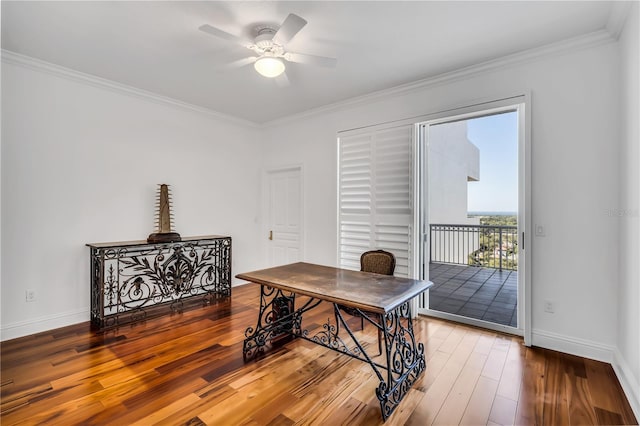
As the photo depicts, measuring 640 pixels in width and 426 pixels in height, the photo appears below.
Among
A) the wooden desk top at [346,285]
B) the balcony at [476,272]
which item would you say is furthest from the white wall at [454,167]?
the wooden desk top at [346,285]

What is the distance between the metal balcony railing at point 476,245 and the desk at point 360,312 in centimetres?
341

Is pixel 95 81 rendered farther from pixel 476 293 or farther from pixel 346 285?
pixel 476 293

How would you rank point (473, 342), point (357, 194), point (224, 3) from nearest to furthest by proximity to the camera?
point (224, 3) < point (473, 342) < point (357, 194)

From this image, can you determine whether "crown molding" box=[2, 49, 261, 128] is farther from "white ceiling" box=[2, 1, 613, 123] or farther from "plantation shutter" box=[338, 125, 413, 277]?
"plantation shutter" box=[338, 125, 413, 277]

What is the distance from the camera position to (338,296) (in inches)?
78.4

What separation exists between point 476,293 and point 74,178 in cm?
531

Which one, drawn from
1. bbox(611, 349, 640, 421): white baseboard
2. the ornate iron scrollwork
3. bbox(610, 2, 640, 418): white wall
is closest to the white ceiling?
bbox(610, 2, 640, 418): white wall

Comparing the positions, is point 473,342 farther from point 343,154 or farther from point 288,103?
point 288,103

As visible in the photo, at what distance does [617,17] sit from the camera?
2184 mm

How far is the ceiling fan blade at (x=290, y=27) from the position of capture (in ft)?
6.28

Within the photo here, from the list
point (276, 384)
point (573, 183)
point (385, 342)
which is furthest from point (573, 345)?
point (276, 384)

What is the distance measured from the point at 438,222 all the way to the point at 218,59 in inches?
196

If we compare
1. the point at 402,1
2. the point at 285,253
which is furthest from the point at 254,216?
the point at 402,1

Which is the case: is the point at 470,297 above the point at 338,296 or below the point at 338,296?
below
